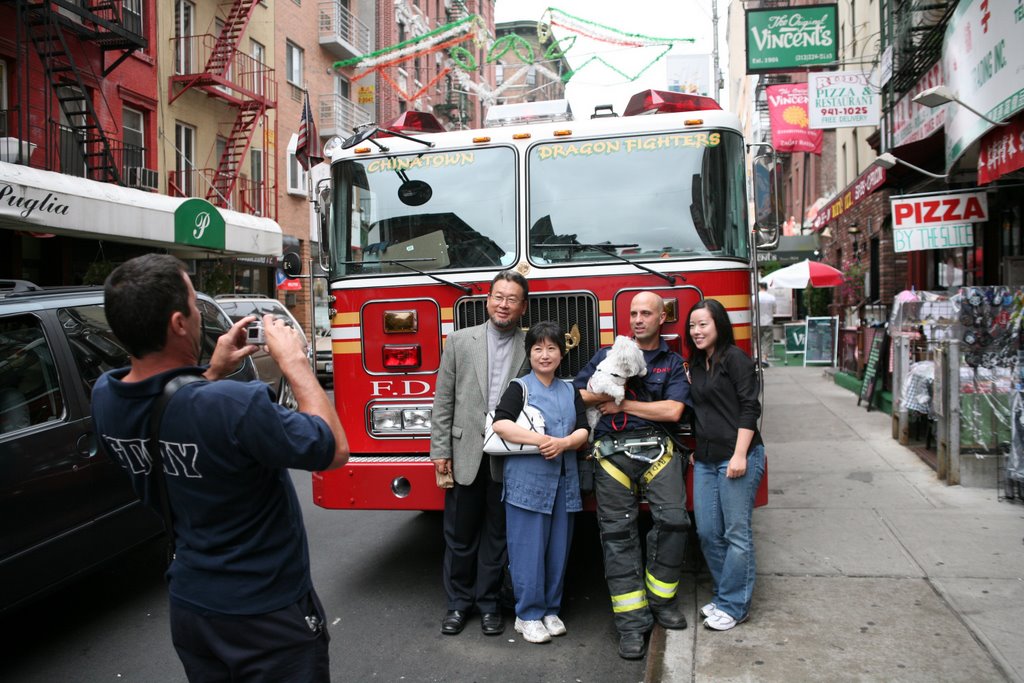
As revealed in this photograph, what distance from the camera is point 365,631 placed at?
479 centimetres

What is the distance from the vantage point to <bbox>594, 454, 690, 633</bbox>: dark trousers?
4383 mm

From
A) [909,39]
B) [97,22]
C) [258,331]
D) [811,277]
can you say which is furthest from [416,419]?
[97,22]

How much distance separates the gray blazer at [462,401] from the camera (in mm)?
4602

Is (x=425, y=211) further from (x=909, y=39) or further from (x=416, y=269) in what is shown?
(x=909, y=39)

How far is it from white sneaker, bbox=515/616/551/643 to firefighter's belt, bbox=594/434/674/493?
0.91m

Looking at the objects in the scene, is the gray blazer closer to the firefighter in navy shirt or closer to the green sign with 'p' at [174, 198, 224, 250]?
the firefighter in navy shirt

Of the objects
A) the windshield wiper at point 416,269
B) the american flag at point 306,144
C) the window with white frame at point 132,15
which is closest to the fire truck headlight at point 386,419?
the windshield wiper at point 416,269

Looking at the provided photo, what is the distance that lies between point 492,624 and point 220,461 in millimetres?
2850

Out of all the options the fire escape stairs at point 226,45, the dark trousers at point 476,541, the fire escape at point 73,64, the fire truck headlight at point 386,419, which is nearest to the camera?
the dark trousers at point 476,541

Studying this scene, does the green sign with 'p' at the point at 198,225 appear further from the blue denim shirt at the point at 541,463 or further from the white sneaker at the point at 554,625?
the white sneaker at the point at 554,625

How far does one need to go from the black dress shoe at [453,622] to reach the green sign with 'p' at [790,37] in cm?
933

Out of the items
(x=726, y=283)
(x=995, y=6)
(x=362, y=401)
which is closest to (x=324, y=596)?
(x=362, y=401)

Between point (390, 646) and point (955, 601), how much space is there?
3111mm

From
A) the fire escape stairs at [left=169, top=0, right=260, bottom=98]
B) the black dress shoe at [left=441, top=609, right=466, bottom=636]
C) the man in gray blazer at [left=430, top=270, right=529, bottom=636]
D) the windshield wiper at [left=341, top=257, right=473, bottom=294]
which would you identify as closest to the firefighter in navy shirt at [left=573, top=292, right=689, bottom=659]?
the man in gray blazer at [left=430, top=270, right=529, bottom=636]
